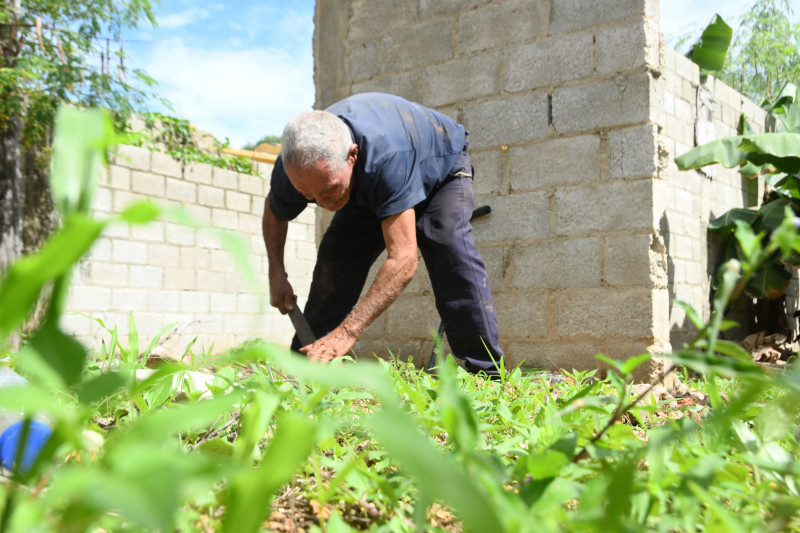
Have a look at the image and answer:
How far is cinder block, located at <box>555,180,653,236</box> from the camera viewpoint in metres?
3.43

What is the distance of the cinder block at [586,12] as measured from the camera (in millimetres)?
3473

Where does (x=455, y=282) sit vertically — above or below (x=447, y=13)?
below

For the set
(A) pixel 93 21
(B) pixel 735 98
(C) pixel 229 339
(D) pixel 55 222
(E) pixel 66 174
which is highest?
(A) pixel 93 21

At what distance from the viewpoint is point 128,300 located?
246 inches

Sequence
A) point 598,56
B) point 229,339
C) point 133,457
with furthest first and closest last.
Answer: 1. point 229,339
2. point 598,56
3. point 133,457

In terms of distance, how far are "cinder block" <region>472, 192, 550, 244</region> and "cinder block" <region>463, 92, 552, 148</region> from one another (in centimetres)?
37

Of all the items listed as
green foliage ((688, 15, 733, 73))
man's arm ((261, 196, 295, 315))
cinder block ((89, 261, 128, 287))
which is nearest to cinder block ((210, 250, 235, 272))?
cinder block ((89, 261, 128, 287))

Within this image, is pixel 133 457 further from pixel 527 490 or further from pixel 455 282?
pixel 455 282

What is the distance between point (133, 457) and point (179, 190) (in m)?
6.80

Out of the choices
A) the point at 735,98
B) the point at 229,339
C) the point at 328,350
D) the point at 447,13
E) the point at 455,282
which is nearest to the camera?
the point at 328,350

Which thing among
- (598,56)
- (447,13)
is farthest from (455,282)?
(447,13)

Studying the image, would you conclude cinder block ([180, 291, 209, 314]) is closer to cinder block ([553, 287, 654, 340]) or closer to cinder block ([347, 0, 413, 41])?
cinder block ([347, 0, 413, 41])

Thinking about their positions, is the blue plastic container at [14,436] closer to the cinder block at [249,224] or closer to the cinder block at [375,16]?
the cinder block at [375,16]

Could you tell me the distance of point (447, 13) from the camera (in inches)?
162
